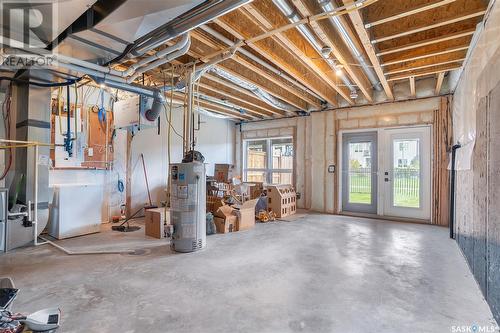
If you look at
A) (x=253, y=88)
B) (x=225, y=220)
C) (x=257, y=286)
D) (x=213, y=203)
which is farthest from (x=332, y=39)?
(x=213, y=203)

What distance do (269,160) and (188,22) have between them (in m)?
5.83

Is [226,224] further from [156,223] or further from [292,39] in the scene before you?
[292,39]

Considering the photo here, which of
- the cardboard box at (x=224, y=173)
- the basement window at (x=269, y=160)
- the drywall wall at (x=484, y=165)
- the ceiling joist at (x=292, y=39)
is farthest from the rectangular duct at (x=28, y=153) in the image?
the basement window at (x=269, y=160)

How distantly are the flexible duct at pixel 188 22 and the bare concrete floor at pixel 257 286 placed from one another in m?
2.41

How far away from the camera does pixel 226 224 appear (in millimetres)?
4492

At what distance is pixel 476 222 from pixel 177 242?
340 centimetres

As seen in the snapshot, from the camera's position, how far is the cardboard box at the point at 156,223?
4.08m

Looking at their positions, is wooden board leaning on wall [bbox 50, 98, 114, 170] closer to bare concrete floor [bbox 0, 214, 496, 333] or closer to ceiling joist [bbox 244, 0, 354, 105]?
bare concrete floor [bbox 0, 214, 496, 333]

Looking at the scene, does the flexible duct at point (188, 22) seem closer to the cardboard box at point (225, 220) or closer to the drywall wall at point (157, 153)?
the drywall wall at point (157, 153)

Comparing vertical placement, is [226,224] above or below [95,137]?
below

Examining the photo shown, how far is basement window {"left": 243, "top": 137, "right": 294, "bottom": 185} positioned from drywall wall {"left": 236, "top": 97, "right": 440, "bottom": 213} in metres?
0.27

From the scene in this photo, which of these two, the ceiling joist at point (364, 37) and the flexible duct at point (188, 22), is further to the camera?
the ceiling joist at point (364, 37)

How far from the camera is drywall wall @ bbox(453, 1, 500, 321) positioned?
194 cm

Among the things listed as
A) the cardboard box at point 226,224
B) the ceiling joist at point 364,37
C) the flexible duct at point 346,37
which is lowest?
the cardboard box at point 226,224
